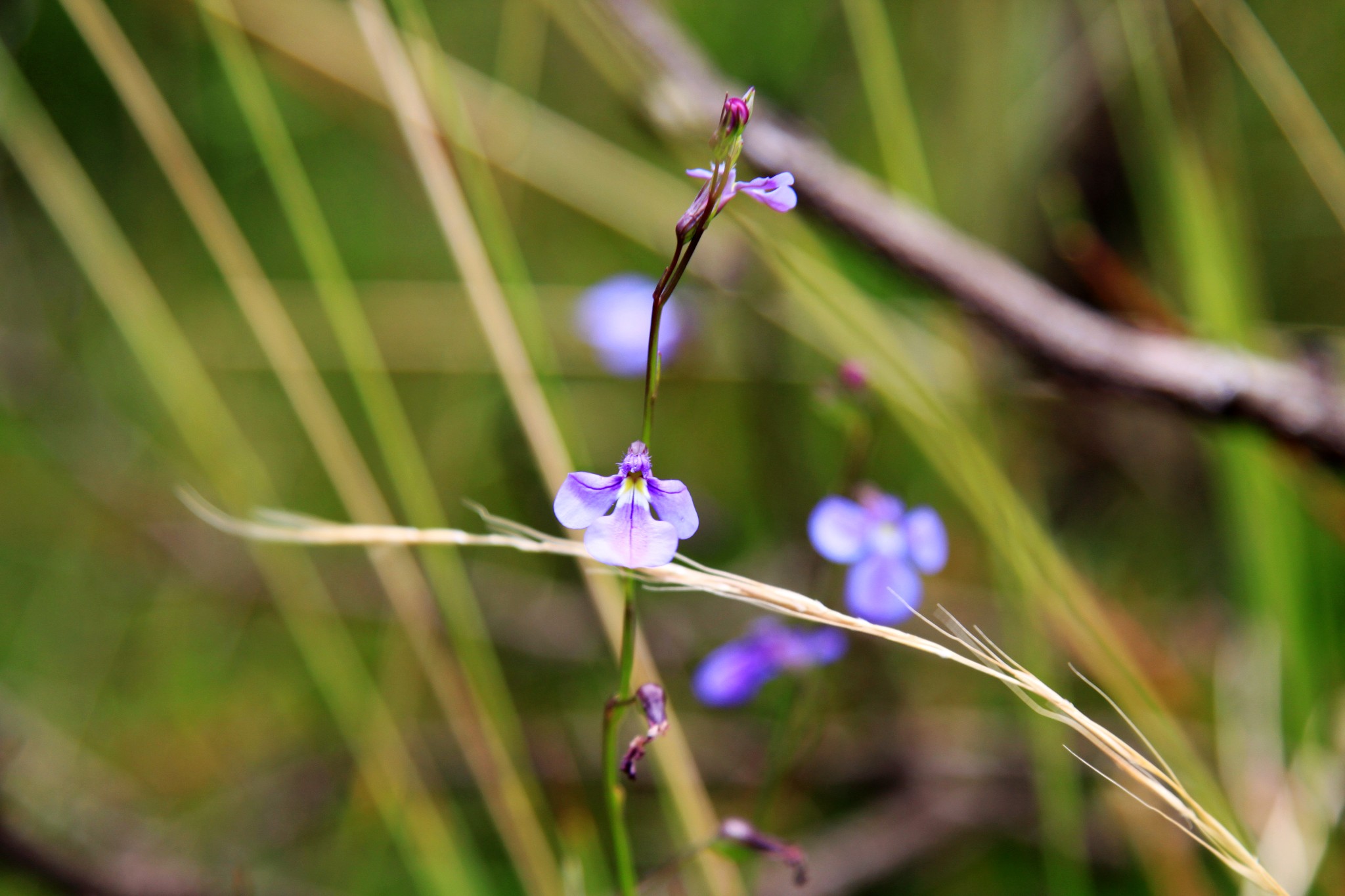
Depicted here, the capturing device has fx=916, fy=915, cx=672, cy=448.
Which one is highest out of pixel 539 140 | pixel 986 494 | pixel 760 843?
pixel 539 140

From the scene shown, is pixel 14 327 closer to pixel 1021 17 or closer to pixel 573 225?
pixel 573 225

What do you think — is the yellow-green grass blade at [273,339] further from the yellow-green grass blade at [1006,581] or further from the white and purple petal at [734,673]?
the yellow-green grass blade at [1006,581]

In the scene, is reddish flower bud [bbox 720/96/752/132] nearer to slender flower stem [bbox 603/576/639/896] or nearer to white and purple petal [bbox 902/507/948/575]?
slender flower stem [bbox 603/576/639/896]

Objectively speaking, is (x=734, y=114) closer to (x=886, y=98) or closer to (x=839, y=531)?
(x=839, y=531)

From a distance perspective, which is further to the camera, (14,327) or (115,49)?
(14,327)

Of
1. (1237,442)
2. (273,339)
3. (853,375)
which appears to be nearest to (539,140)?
(273,339)

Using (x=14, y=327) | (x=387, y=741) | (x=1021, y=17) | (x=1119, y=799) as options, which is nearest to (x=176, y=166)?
(x=387, y=741)

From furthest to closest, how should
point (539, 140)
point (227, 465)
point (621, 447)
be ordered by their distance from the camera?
A: point (621, 447) → point (539, 140) → point (227, 465)
